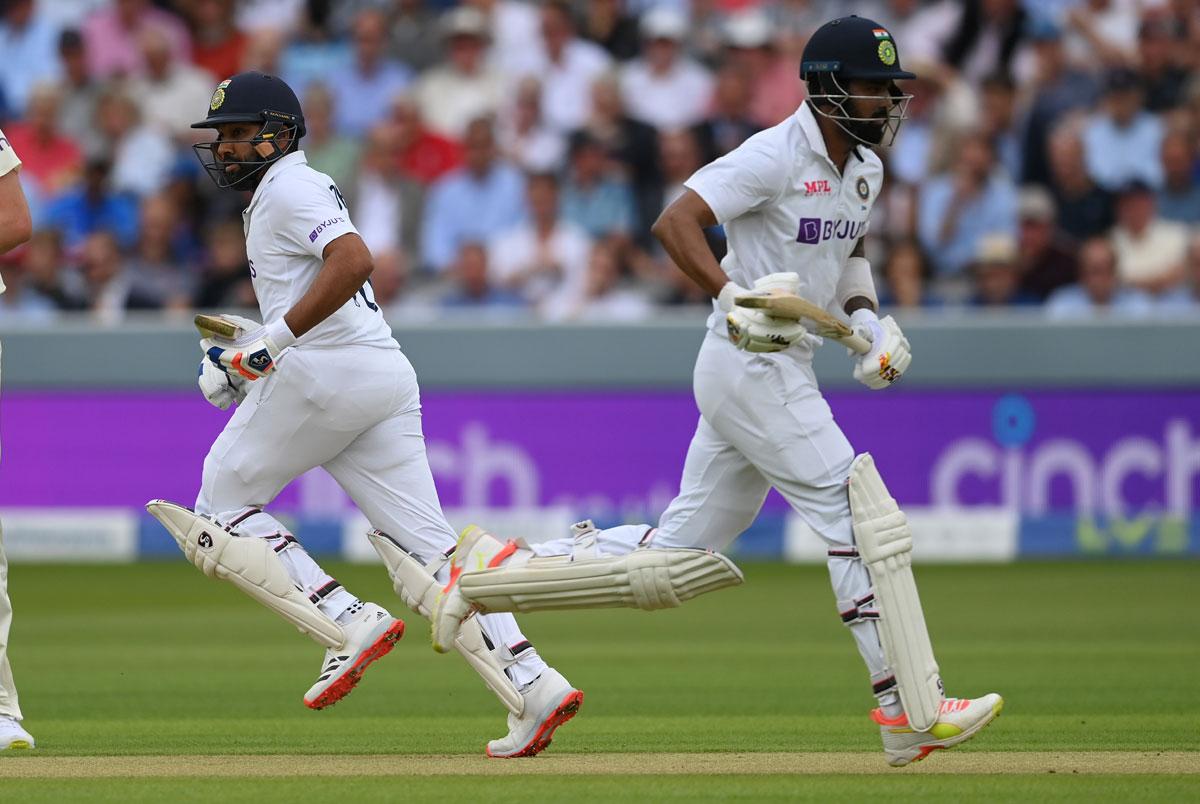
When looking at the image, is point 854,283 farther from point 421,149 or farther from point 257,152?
point 421,149

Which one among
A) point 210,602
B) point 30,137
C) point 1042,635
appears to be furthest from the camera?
point 30,137

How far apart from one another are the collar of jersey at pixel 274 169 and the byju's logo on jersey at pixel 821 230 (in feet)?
4.74

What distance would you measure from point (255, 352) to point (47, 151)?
958cm

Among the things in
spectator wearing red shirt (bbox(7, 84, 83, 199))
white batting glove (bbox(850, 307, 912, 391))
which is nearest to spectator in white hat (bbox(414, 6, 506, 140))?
spectator wearing red shirt (bbox(7, 84, 83, 199))

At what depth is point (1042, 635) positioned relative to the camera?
8781 millimetres

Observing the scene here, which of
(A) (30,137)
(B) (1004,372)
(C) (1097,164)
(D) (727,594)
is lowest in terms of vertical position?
(D) (727,594)

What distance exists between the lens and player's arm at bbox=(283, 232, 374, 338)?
5.41 m

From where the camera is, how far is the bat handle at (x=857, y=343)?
17.1 ft

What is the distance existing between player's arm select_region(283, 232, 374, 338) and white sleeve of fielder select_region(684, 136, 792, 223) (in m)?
0.95

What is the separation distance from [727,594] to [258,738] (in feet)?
18.0

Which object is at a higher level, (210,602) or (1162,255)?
(1162,255)

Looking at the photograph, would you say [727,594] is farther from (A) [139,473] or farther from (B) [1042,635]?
(A) [139,473]

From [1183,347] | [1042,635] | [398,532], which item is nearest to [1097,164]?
[1183,347]

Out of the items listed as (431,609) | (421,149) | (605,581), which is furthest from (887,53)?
(421,149)
